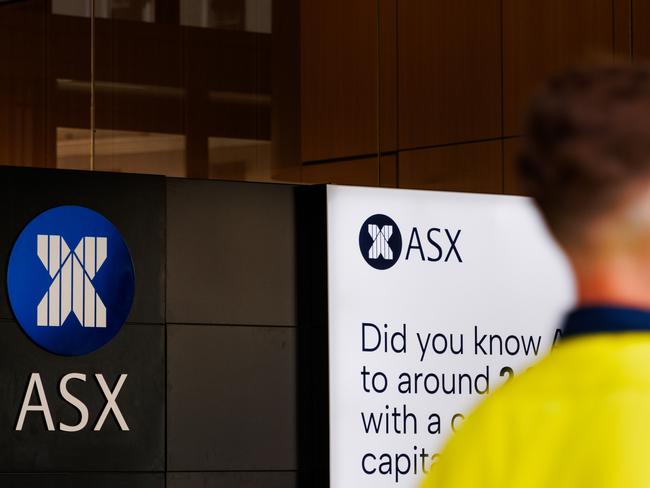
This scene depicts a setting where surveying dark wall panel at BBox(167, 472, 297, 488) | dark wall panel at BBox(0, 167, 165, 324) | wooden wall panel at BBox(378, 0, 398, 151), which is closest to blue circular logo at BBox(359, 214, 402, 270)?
dark wall panel at BBox(0, 167, 165, 324)

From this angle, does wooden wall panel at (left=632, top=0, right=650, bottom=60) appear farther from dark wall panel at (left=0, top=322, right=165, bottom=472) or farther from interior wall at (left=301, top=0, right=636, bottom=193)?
dark wall panel at (left=0, top=322, right=165, bottom=472)

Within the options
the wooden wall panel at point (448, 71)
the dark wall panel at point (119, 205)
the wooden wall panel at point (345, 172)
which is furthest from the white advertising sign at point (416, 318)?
the wooden wall panel at point (345, 172)

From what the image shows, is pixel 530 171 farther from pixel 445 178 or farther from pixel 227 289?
pixel 445 178

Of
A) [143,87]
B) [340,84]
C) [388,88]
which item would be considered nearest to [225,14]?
[143,87]

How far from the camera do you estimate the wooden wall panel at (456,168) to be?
1095 cm

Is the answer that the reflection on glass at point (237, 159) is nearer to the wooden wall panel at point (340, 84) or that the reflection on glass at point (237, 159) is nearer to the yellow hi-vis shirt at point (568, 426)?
the wooden wall panel at point (340, 84)

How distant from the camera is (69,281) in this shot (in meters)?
6.61

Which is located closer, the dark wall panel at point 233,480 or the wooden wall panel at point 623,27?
the dark wall panel at point 233,480

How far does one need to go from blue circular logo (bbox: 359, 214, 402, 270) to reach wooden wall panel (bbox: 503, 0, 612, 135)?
372 cm

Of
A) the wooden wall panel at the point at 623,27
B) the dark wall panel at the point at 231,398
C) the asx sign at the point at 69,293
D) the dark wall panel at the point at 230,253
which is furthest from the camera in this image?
the wooden wall panel at the point at 623,27

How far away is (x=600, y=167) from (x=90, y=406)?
594 centimetres

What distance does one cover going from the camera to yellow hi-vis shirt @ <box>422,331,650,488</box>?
0.88m

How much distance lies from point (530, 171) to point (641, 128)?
8 centimetres

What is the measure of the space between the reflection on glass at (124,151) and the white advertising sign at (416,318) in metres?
3.67
